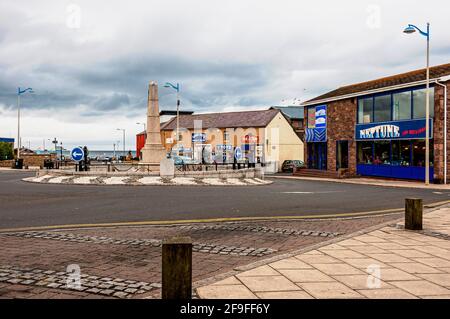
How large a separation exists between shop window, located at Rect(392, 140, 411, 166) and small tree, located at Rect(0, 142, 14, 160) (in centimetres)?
5438

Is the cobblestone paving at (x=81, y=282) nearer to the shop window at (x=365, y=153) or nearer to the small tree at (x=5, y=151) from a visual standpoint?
the shop window at (x=365, y=153)

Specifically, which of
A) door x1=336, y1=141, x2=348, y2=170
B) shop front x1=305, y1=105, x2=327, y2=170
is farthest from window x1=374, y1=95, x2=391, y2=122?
shop front x1=305, y1=105, x2=327, y2=170

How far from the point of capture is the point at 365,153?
104ft

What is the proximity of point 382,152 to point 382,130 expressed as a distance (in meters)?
1.70

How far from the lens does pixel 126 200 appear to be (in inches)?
562

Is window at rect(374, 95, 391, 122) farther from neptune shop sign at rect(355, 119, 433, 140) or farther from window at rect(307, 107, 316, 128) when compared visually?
window at rect(307, 107, 316, 128)

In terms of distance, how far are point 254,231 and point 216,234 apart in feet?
2.84

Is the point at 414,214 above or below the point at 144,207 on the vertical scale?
above

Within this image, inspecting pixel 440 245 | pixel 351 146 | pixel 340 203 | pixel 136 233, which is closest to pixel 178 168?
pixel 351 146

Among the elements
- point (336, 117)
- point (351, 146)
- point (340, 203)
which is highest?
point (336, 117)

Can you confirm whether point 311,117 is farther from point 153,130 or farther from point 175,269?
point 175,269

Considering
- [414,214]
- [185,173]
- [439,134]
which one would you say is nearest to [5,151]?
[185,173]

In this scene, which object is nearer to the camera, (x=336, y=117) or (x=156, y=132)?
(x=156, y=132)
